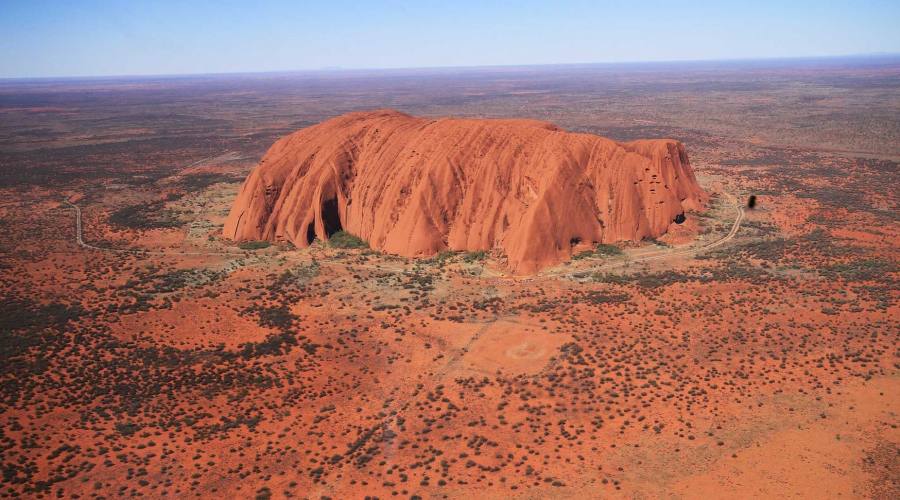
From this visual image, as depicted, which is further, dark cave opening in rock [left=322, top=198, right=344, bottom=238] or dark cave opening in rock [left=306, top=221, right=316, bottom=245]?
dark cave opening in rock [left=322, top=198, right=344, bottom=238]

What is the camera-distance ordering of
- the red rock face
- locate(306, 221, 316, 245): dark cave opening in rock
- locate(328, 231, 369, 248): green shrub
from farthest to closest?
locate(306, 221, 316, 245): dark cave opening in rock, locate(328, 231, 369, 248): green shrub, the red rock face

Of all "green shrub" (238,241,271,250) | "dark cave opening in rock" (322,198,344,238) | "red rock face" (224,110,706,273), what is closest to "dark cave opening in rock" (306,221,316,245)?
"red rock face" (224,110,706,273)

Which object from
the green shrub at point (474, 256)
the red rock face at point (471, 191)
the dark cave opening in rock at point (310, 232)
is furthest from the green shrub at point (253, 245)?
the green shrub at point (474, 256)

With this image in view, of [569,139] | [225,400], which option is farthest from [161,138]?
[225,400]

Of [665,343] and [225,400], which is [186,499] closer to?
[225,400]

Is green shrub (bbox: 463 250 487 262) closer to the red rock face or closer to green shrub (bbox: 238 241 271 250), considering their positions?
the red rock face

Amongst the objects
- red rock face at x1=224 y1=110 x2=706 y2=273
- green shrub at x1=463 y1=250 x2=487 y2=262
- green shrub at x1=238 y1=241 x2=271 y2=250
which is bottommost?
green shrub at x1=463 y1=250 x2=487 y2=262

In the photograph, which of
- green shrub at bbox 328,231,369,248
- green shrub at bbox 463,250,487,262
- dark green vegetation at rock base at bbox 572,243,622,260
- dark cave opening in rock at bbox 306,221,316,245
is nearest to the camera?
dark green vegetation at rock base at bbox 572,243,622,260
